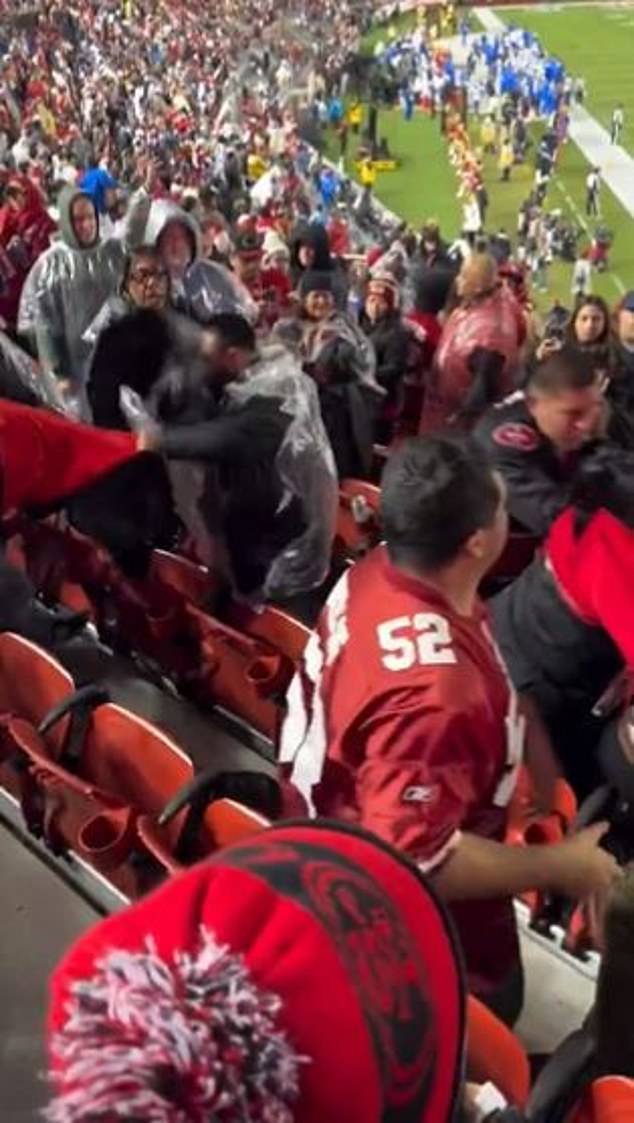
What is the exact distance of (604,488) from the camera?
2955 millimetres

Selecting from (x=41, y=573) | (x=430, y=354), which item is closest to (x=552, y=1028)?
(x=41, y=573)

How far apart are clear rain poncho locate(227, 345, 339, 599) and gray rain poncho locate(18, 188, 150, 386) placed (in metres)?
1.31

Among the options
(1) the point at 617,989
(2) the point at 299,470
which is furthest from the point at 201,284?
(1) the point at 617,989

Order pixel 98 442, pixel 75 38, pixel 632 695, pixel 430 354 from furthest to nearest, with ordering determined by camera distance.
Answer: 1. pixel 75 38
2. pixel 430 354
3. pixel 98 442
4. pixel 632 695

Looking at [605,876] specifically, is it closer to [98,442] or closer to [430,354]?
[98,442]

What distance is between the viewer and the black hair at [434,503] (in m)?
1.93

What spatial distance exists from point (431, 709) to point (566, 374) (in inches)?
62.2

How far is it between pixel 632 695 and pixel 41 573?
1933 millimetres

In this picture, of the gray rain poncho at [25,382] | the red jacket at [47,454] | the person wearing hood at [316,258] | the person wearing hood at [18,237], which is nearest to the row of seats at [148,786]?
the red jacket at [47,454]

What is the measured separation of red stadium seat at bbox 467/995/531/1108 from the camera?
181 cm

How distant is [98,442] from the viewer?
3314 millimetres

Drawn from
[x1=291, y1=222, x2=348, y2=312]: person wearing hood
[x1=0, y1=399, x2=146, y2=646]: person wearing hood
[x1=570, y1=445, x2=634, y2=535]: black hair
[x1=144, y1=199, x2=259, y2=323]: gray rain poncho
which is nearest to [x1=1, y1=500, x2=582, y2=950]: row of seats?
[x1=0, y1=399, x2=146, y2=646]: person wearing hood

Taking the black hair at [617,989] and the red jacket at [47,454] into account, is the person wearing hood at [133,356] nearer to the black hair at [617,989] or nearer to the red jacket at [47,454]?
the red jacket at [47,454]

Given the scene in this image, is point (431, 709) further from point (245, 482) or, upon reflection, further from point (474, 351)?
point (474, 351)
